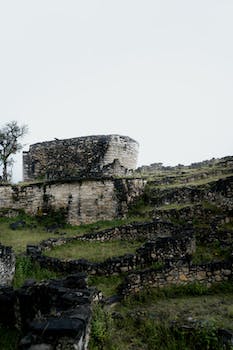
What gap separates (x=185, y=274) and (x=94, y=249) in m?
4.89

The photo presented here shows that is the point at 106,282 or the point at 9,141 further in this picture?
the point at 9,141

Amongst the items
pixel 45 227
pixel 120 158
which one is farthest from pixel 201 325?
pixel 120 158

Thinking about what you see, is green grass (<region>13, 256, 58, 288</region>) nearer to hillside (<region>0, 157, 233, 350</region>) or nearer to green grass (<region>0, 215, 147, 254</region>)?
hillside (<region>0, 157, 233, 350</region>)

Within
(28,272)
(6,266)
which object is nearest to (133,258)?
(28,272)

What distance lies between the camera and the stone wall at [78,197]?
19719 millimetres

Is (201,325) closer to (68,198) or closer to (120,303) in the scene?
(120,303)

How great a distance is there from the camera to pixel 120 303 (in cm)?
887

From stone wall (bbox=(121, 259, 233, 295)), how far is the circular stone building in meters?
12.2

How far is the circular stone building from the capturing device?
74.5ft

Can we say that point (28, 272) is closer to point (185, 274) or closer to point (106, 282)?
point (106, 282)

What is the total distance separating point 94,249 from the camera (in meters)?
13.9

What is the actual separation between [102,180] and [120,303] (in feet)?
38.3

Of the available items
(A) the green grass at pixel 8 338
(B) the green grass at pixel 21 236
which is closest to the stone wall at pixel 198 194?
(B) the green grass at pixel 21 236

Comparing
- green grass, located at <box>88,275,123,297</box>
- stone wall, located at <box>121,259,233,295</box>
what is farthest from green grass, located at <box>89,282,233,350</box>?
green grass, located at <box>88,275,123,297</box>
